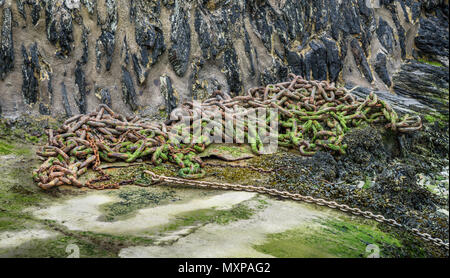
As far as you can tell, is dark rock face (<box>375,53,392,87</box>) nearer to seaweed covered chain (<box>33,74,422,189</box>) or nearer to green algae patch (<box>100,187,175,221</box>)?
seaweed covered chain (<box>33,74,422,189</box>)

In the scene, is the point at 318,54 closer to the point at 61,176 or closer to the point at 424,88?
the point at 424,88

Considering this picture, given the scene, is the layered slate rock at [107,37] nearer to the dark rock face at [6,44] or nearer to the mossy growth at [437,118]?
the dark rock face at [6,44]

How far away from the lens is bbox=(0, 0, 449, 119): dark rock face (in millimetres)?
6246

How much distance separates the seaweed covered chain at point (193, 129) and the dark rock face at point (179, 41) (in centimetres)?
85

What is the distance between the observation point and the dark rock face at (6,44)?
590 cm

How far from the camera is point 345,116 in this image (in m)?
6.36

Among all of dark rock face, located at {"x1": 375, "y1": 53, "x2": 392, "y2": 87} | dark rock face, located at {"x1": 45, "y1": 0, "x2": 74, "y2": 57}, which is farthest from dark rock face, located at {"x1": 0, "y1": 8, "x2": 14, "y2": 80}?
dark rock face, located at {"x1": 375, "y1": 53, "x2": 392, "y2": 87}

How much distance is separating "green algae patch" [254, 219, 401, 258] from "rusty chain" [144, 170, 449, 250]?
0.21 metres

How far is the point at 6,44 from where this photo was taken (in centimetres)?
591

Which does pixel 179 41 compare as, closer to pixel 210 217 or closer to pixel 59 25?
pixel 59 25

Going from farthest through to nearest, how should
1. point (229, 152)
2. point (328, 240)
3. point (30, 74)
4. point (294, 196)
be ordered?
point (30, 74) < point (229, 152) < point (294, 196) < point (328, 240)

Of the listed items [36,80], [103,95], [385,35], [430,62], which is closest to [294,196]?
[103,95]

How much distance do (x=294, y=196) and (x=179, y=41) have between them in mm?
4173

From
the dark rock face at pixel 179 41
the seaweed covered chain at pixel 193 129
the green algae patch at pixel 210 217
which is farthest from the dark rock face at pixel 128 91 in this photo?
the green algae patch at pixel 210 217
